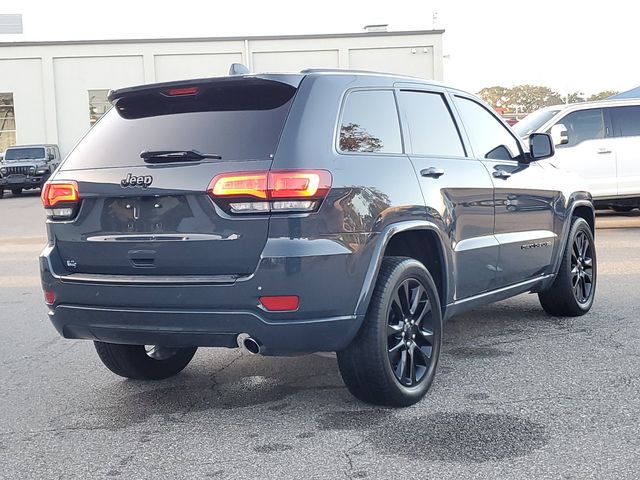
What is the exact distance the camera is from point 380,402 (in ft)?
15.2

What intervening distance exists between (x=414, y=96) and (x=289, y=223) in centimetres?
159

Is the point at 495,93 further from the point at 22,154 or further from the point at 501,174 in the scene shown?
the point at 501,174

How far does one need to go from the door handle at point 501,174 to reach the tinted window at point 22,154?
24865mm

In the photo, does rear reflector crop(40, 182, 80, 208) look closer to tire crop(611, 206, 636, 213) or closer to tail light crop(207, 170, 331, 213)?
tail light crop(207, 170, 331, 213)

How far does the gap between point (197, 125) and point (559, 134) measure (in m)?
9.56

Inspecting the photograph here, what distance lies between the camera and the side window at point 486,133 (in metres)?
5.81

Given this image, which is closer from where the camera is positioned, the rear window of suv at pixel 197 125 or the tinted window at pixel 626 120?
the rear window of suv at pixel 197 125

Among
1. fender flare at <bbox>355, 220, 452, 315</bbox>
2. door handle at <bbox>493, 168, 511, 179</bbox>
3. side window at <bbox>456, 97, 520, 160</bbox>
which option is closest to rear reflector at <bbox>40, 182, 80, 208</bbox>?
fender flare at <bbox>355, 220, 452, 315</bbox>

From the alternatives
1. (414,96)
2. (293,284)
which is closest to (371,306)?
(293,284)

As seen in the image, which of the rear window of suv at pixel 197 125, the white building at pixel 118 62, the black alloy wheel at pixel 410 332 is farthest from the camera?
the white building at pixel 118 62

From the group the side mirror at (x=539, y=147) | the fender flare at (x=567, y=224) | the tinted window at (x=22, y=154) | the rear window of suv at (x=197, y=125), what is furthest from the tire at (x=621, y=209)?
the tinted window at (x=22, y=154)

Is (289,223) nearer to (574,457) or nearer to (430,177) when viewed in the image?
(430,177)

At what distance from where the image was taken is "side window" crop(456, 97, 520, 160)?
581 cm

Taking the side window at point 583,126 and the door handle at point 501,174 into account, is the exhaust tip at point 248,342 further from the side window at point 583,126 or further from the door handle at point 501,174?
the side window at point 583,126
